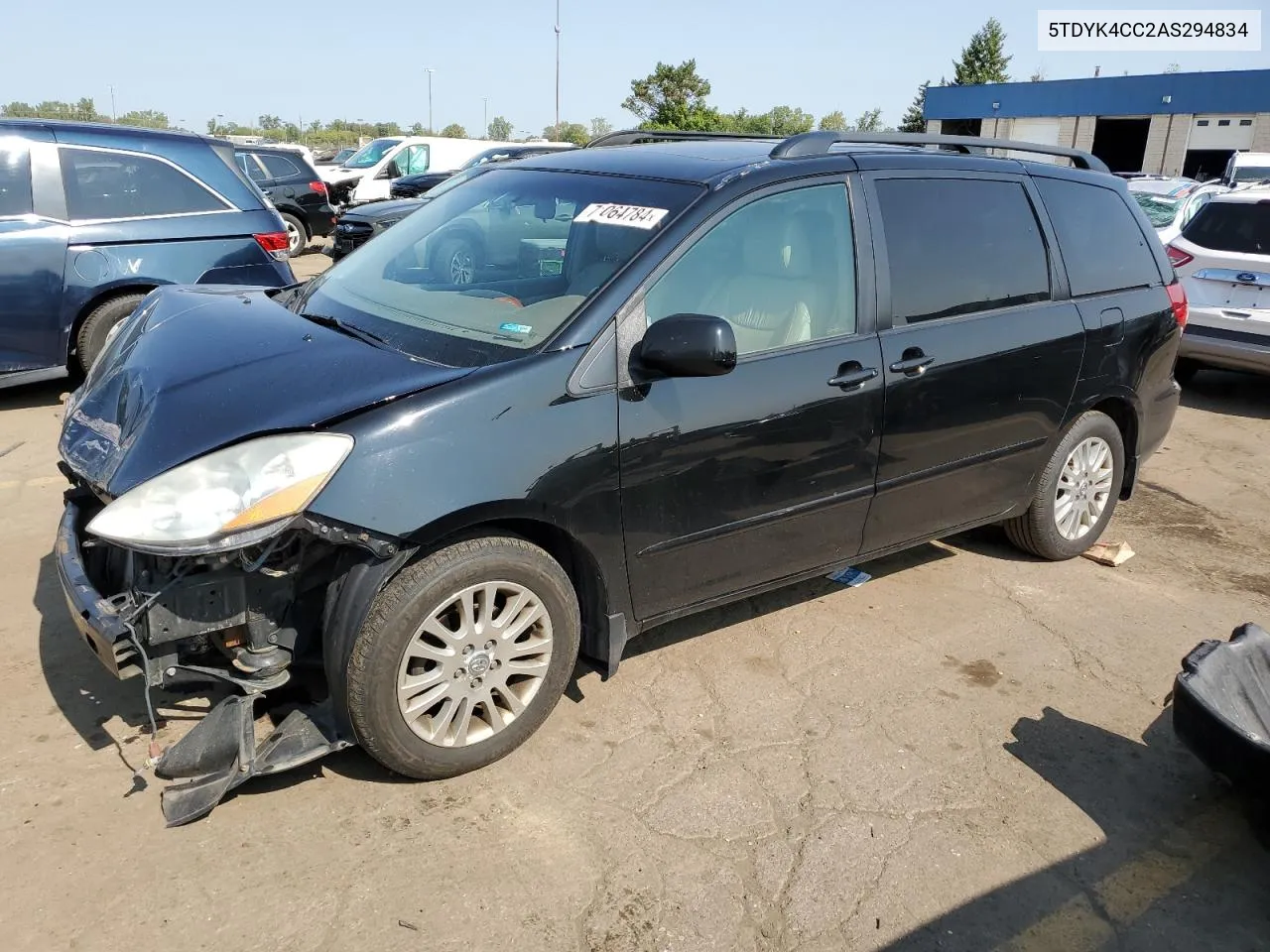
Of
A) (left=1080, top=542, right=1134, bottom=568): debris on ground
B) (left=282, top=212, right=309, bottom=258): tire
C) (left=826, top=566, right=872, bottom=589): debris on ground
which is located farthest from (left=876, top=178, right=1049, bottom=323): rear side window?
(left=282, top=212, right=309, bottom=258): tire

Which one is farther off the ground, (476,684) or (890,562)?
(476,684)

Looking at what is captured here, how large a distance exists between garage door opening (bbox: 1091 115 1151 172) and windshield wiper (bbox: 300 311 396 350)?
45.3 m

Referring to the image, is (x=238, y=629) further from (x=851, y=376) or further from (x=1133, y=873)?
(x=1133, y=873)

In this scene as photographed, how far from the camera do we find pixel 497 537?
9.52 feet

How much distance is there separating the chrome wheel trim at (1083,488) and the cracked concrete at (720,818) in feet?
2.58

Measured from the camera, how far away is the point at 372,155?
66.7 ft

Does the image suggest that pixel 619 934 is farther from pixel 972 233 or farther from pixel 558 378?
pixel 972 233

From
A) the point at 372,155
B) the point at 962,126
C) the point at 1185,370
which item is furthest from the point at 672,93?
the point at 1185,370

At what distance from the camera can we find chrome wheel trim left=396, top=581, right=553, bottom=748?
9.25 feet

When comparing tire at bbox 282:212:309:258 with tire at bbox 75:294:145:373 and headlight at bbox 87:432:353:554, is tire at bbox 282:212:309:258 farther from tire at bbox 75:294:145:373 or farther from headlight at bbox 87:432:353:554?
headlight at bbox 87:432:353:554

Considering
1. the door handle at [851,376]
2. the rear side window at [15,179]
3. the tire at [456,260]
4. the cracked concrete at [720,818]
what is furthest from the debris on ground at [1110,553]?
the rear side window at [15,179]

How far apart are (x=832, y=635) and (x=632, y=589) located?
120cm

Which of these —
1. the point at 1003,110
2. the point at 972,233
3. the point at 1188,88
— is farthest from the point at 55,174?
the point at 1003,110

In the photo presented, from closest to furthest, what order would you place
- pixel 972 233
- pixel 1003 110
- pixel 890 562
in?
1. pixel 972 233
2. pixel 890 562
3. pixel 1003 110
